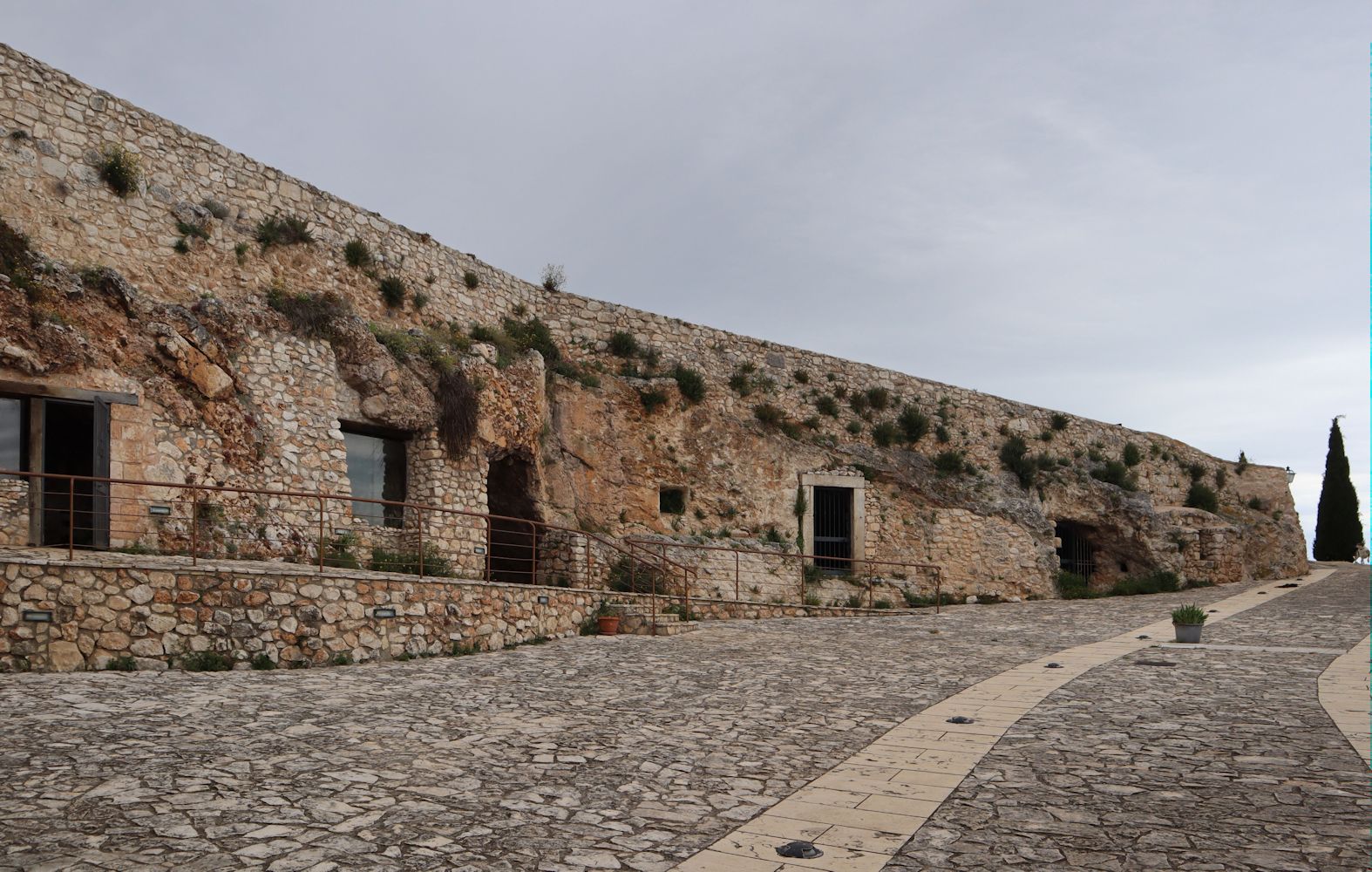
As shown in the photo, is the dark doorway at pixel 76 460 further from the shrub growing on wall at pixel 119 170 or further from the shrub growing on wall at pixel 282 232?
the shrub growing on wall at pixel 282 232

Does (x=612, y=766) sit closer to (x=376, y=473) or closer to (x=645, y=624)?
(x=645, y=624)

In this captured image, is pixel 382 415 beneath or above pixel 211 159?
beneath

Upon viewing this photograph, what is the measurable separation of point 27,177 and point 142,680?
797 cm

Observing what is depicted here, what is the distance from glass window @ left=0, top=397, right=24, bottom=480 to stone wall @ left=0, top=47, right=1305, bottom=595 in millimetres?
637

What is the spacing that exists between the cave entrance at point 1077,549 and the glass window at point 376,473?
59.5ft

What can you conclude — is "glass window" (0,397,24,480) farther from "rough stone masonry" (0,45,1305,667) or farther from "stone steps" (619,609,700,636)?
"stone steps" (619,609,700,636)

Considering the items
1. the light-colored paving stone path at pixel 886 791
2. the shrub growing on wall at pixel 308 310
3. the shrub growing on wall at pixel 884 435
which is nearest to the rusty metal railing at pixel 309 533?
the shrub growing on wall at pixel 308 310

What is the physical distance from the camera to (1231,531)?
1109 inches

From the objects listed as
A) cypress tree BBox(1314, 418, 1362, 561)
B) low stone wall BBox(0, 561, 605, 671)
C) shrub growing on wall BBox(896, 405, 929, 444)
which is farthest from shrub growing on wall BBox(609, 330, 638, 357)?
→ cypress tree BBox(1314, 418, 1362, 561)

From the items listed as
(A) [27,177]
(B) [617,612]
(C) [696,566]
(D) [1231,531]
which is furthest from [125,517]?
(D) [1231,531]

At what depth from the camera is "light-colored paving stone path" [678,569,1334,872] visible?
504 centimetres

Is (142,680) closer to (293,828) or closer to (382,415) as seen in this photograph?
(293,828)

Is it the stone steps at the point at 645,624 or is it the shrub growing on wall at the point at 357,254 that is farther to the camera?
the shrub growing on wall at the point at 357,254

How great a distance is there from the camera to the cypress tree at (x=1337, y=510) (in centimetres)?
3672
